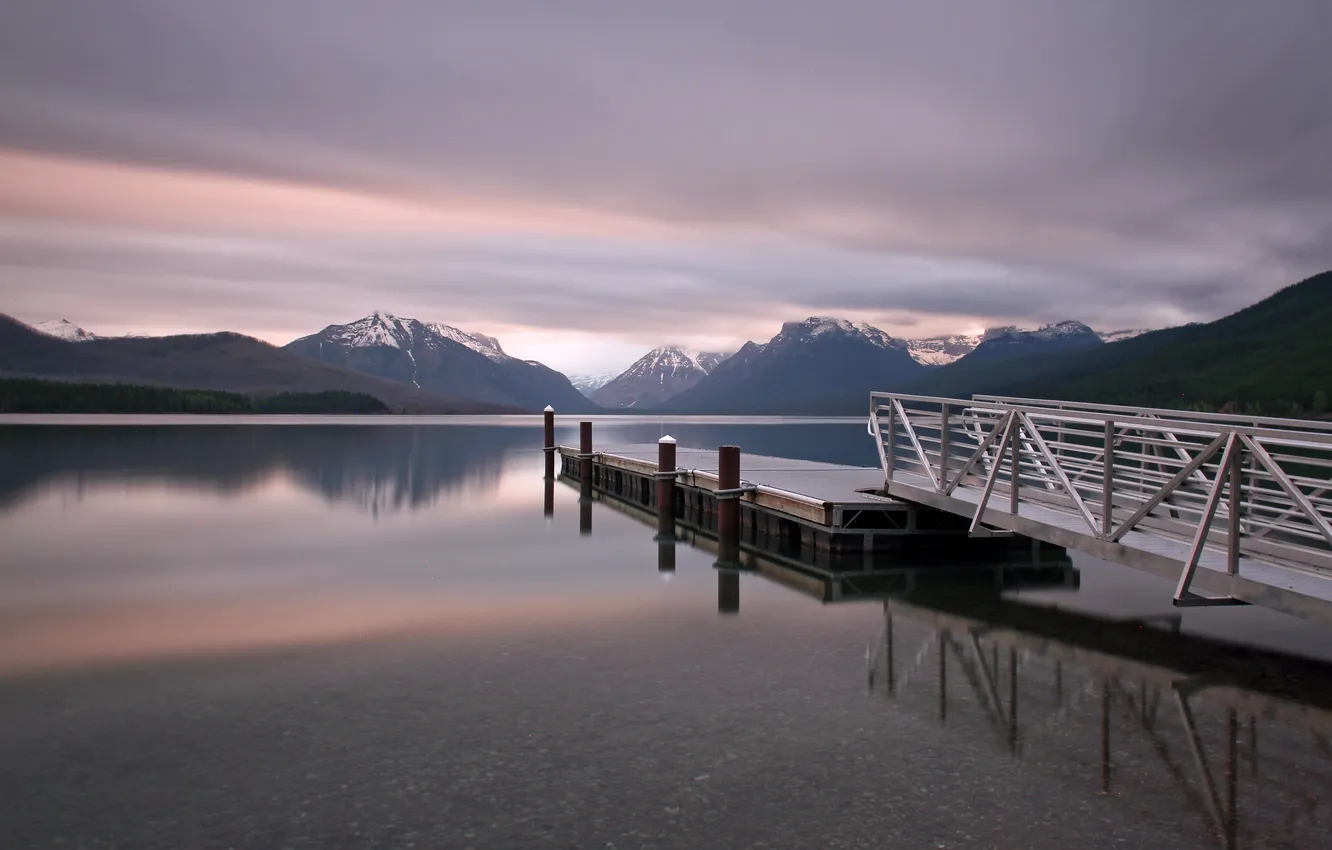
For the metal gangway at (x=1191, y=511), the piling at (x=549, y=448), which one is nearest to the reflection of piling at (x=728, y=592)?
the metal gangway at (x=1191, y=511)

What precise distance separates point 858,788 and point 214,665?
22.6ft

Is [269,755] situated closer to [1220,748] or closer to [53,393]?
[1220,748]

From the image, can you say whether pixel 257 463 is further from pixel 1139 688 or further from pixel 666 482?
pixel 1139 688

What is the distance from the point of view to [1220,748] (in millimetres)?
7691

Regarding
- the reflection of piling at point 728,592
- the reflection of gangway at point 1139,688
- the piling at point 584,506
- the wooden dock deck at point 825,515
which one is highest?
the wooden dock deck at point 825,515

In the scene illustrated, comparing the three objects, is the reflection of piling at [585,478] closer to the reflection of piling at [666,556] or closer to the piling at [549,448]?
the piling at [549,448]

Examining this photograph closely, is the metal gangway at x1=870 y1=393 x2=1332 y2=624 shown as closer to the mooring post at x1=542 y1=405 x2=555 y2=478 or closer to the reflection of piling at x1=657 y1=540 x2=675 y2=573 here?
the reflection of piling at x1=657 y1=540 x2=675 y2=573

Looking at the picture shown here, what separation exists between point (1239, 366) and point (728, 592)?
137 metres

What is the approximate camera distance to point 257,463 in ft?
133

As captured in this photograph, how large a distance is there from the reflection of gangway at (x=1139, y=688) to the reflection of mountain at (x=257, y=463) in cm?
1761

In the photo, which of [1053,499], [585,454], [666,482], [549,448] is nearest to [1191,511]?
[1053,499]

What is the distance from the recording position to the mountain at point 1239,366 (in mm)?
103062

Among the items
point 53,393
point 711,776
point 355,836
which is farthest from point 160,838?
point 53,393

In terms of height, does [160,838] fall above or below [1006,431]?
below
